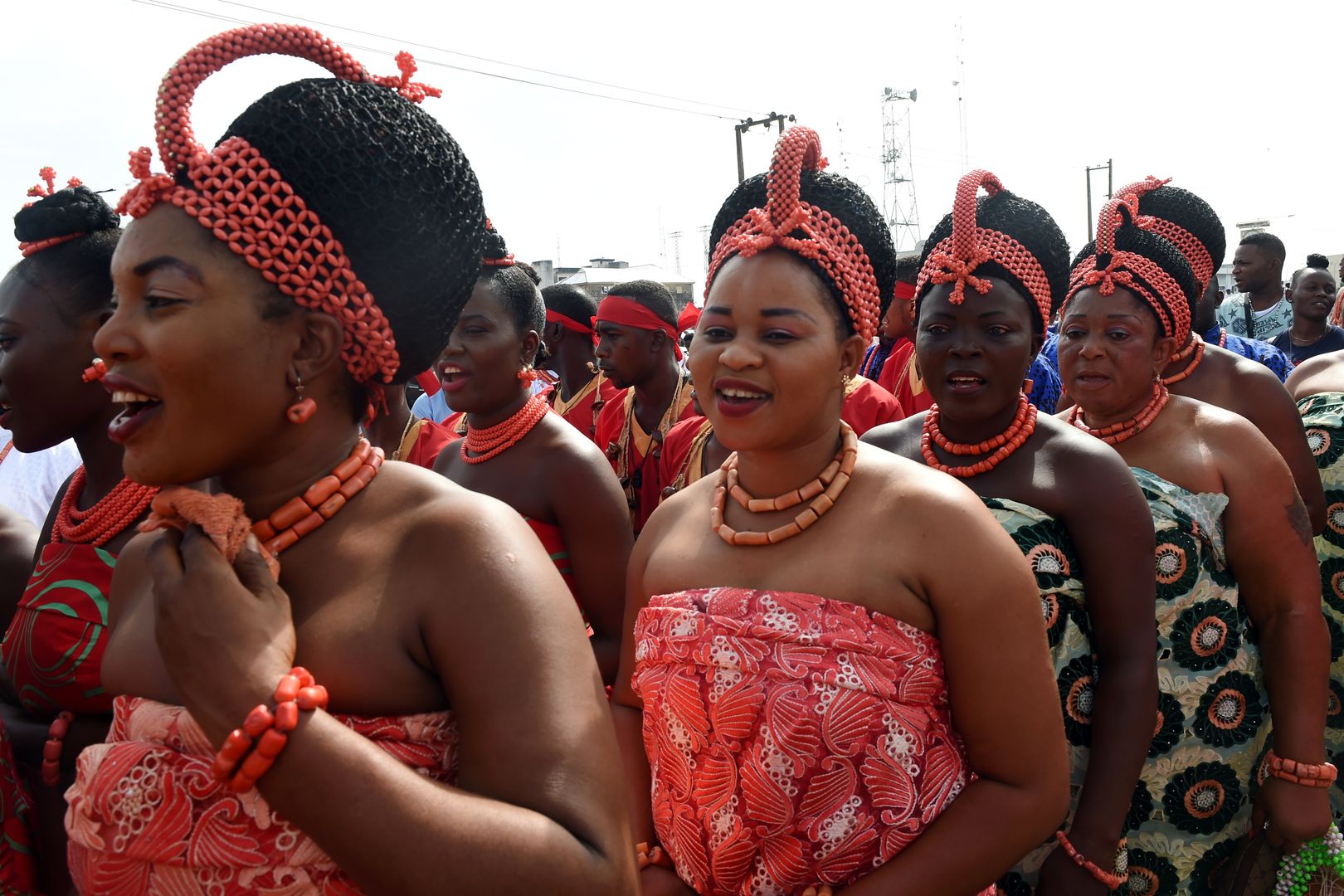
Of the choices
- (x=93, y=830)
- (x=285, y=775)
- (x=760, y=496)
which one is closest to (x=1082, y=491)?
(x=760, y=496)

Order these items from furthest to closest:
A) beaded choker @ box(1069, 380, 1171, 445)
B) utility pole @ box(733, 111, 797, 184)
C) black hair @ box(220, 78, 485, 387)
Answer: utility pole @ box(733, 111, 797, 184), beaded choker @ box(1069, 380, 1171, 445), black hair @ box(220, 78, 485, 387)

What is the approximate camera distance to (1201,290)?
13.1ft

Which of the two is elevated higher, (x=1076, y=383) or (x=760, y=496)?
(x=760, y=496)

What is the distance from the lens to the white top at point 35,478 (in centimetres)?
385

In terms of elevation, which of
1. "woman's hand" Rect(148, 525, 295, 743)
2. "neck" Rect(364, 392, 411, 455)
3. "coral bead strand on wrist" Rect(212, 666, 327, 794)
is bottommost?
"neck" Rect(364, 392, 411, 455)

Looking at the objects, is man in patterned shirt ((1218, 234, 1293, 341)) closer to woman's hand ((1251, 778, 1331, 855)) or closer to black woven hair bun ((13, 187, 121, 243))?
woman's hand ((1251, 778, 1331, 855))

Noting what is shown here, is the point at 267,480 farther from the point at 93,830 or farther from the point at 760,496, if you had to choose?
the point at 760,496

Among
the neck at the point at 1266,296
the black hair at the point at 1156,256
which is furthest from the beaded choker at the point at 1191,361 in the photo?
the neck at the point at 1266,296

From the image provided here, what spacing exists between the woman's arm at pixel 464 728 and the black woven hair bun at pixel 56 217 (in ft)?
5.57

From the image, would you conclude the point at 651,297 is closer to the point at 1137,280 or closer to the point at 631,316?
the point at 631,316

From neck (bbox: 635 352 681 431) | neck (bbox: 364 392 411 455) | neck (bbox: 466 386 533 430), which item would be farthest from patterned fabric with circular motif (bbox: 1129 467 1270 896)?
neck (bbox: 364 392 411 455)

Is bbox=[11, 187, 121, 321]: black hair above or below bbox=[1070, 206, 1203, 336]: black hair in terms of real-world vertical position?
above

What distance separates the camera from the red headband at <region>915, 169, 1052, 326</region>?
295 centimetres

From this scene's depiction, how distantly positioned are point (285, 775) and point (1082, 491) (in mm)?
2053
